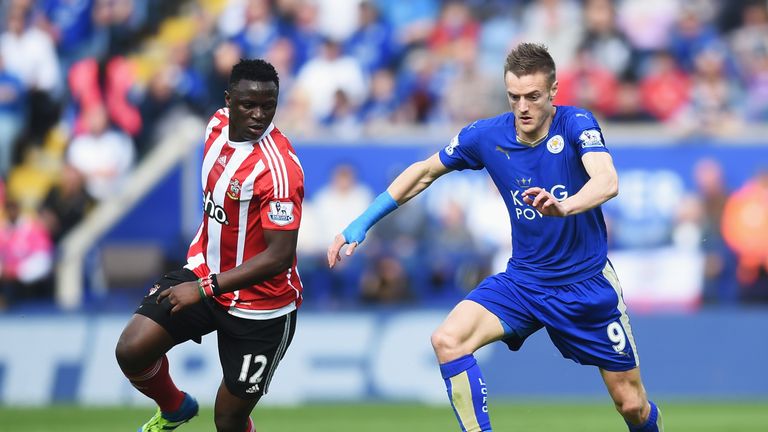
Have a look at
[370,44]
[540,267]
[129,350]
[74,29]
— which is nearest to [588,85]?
[370,44]

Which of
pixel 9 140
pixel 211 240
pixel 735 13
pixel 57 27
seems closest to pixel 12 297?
pixel 9 140

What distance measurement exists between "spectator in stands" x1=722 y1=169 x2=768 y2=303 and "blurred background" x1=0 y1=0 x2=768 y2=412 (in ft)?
0.08

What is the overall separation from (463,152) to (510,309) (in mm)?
1023

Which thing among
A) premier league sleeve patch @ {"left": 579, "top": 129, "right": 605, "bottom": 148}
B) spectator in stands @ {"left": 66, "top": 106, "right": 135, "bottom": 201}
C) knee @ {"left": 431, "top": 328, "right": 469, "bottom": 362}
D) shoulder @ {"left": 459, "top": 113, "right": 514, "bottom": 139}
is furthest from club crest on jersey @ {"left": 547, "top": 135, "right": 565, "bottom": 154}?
spectator in stands @ {"left": 66, "top": 106, "right": 135, "bottom": 201}

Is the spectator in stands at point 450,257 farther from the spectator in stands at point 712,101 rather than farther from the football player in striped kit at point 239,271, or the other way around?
the football player in striped kit at point 239,271

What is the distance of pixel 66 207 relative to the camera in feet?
49.7

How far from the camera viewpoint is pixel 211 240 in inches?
312

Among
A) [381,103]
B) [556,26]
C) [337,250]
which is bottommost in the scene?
[337,250]

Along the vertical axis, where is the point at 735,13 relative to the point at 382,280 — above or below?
above

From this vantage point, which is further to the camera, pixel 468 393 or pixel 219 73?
pixel 219 73

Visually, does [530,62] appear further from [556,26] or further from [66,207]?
[556,26]

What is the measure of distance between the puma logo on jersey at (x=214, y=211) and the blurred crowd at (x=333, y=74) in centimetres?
687

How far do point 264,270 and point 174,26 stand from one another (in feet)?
34.6

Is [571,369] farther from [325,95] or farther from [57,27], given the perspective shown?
[57,27]
